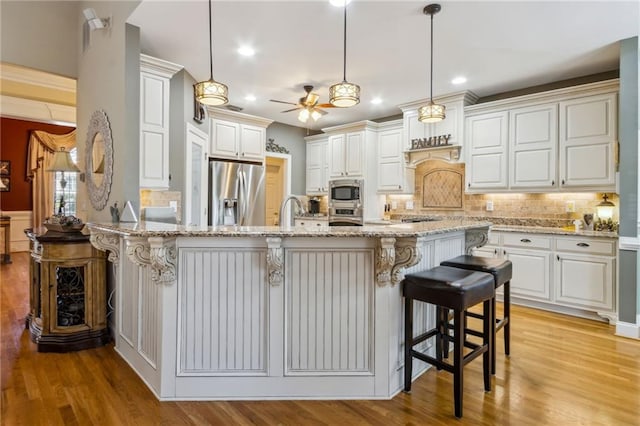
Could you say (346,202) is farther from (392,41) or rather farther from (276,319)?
(276,319)

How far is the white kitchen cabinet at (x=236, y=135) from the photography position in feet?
17.8

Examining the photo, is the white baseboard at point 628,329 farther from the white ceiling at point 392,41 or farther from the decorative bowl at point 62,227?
the decorative bowl at point 62,227

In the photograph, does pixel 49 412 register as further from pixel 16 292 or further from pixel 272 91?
pixel 272 91

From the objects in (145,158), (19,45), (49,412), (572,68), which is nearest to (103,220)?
(145,158)

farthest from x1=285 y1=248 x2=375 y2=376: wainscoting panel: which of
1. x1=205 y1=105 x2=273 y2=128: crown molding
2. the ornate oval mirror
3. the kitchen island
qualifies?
x1=205 y1=105 x2=273 y2=128: crown molding

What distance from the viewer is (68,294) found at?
2.95 metres

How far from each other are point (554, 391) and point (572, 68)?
3.52 m

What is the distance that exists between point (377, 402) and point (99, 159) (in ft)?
10.7

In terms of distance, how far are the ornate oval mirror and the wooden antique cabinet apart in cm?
55

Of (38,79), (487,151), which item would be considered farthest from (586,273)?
(38,79)

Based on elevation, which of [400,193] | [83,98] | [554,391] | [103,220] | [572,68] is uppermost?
[572,68]

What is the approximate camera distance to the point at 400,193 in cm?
584

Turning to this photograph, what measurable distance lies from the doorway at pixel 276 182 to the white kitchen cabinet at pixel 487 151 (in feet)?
11.2

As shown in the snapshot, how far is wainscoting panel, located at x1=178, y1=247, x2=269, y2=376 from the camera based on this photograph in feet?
7.01
